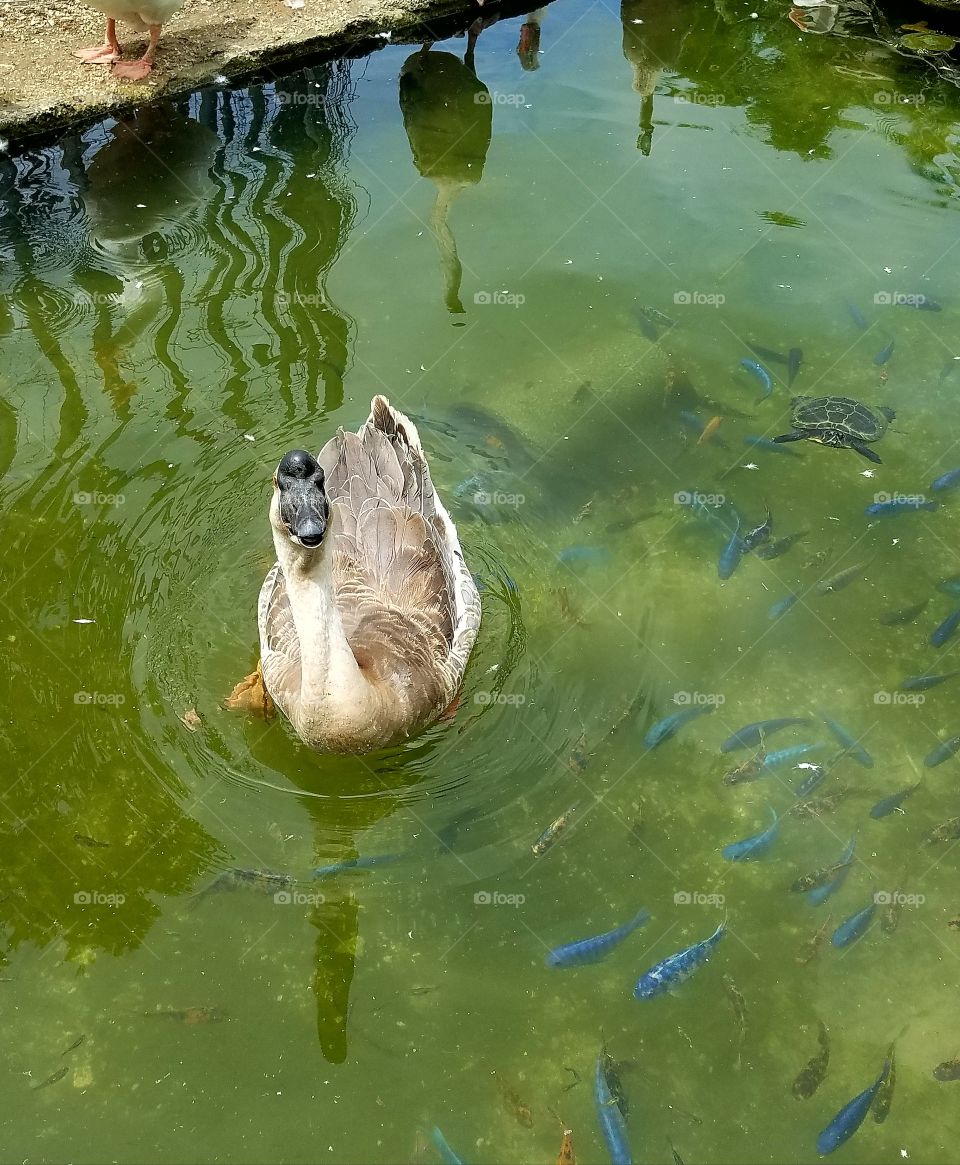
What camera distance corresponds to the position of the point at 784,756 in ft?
20.0

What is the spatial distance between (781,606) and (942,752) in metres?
1.29

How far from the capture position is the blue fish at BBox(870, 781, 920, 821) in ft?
19.1

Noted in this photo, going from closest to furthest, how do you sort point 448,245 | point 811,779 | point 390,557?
point 811,779 < point 390,557 < point 448,245

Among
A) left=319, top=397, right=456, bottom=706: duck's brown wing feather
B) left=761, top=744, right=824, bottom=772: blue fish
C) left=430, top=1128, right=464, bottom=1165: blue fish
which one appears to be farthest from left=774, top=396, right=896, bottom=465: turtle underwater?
left=430, top=1128, right=464, bottom=1165: blue fish

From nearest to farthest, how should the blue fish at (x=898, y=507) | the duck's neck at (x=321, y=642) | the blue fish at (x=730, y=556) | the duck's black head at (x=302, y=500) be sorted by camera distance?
the duck's black head at (x=302, y=500) → the duck's neck at (x=321, y=642) → the blue fish at (x=730, y=556) → the blue fish at (x=898, y=507)

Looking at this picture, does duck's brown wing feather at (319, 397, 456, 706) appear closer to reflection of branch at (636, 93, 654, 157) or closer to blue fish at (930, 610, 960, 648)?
blue fish at (930, 610, 960, 648)

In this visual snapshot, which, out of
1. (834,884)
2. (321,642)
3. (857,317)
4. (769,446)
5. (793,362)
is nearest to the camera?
(321,642)

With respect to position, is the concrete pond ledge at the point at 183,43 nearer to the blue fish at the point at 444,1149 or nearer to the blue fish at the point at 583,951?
the blue fish at the point at 583,951

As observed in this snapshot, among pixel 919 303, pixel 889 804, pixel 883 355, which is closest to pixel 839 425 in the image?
pixel 883 355

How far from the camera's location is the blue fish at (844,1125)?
4.69 m

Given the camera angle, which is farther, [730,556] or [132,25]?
[132,25]

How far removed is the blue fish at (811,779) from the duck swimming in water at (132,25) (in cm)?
876

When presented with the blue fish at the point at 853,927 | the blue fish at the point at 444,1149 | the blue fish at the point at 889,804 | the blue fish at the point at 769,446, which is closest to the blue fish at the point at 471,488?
the blue fish at the point at 769,446

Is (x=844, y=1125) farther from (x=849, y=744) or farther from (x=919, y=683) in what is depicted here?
(x=919, y=683)
